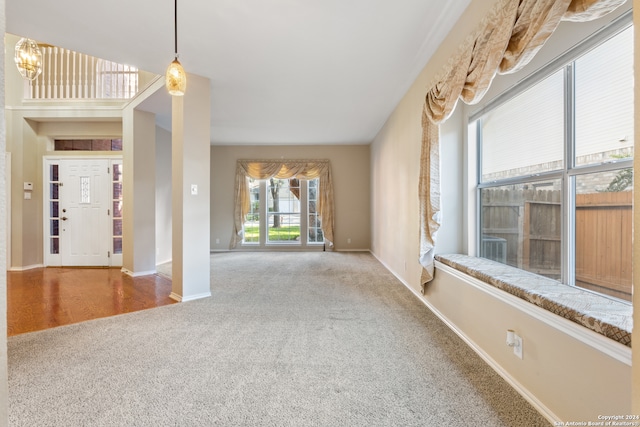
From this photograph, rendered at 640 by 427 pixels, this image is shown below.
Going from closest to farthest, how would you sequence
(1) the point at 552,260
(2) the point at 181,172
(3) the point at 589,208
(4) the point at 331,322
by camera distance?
(3) the point at 589,208 < (1) the point at 552,260 < (4) the point at 331,322 < (2) the point at 181,172

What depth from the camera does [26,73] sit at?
10.3 feet

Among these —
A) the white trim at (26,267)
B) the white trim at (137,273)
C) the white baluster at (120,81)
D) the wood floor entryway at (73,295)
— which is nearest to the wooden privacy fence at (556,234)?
the wood floor entryway at (73,295)

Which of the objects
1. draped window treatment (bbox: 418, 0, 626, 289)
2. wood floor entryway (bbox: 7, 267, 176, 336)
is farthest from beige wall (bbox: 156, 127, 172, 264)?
draped window treatment (bbox: 418, 0, 626, 289)

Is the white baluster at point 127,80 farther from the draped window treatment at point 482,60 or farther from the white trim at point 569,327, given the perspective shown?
the white trim at point 569,327

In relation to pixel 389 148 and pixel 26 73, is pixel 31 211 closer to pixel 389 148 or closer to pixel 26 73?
pixel 26 73

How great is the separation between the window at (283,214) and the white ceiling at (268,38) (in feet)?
11.1

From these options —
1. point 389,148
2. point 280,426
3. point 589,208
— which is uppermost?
point 389,148

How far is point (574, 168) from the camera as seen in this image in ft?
5.76

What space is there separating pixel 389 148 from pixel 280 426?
14.8 feet

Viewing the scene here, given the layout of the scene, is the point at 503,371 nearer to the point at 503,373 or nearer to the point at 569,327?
the point at 503,373

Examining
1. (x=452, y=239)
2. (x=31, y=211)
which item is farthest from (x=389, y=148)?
(x=31, y=211)

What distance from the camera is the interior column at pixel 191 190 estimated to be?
11.0 ft

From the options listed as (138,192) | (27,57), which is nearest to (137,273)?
(138,192)

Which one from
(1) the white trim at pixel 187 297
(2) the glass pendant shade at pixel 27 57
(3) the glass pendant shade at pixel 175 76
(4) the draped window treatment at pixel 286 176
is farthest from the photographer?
(4) the draped window treatment at pixel 286 176
